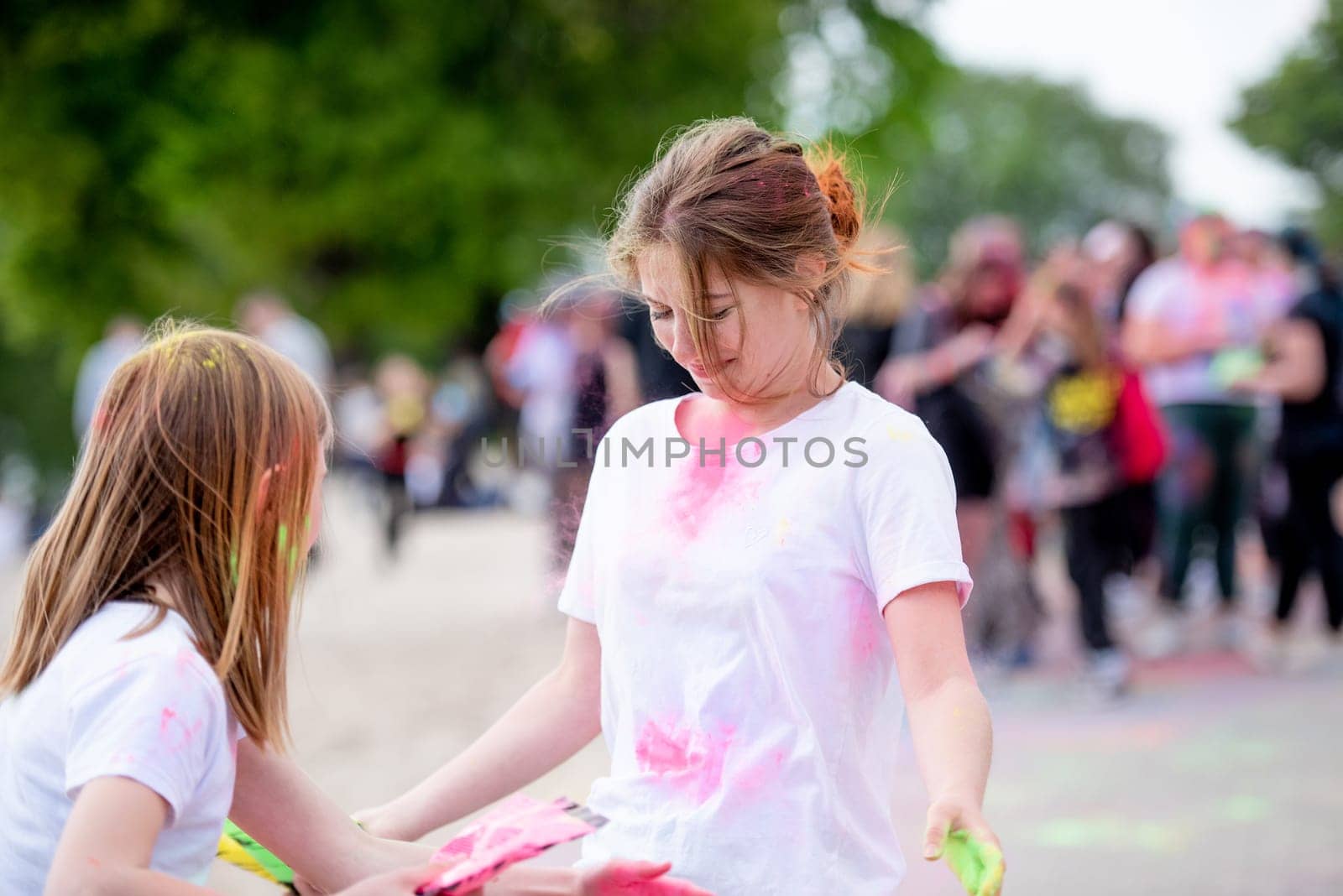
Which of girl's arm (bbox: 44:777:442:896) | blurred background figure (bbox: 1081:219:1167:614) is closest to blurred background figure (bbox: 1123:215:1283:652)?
blurred background figure (bbox: 1081:219:1167:614)

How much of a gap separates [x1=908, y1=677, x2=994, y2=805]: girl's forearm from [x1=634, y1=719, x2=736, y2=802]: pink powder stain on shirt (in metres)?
0.21

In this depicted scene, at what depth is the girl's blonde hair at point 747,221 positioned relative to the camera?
62.5 inches

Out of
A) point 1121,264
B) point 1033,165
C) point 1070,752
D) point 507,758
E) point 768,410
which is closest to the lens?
→ point 768,410

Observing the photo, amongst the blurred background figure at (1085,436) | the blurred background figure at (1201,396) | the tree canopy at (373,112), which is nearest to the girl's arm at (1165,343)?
the blurred background figure at (1201,396)

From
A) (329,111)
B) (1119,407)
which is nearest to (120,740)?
(1119,407)

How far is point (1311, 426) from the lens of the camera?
583 centimetres

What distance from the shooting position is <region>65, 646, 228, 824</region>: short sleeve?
1.43 meters

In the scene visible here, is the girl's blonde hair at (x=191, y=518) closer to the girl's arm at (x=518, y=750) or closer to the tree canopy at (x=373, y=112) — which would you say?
the girl's arm at (x=518, y=750)

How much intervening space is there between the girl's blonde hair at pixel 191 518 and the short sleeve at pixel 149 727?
0.09 meters

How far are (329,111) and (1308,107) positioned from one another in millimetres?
5720

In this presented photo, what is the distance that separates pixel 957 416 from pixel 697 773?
14.0ft

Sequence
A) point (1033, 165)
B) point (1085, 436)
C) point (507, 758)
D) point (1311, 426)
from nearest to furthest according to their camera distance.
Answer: point (507, 758), point (1085, 436), point (1311, 426), point (1033, 165)

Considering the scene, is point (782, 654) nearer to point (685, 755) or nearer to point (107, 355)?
point (685, 755)

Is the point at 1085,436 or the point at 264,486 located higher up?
the point at 264,486
